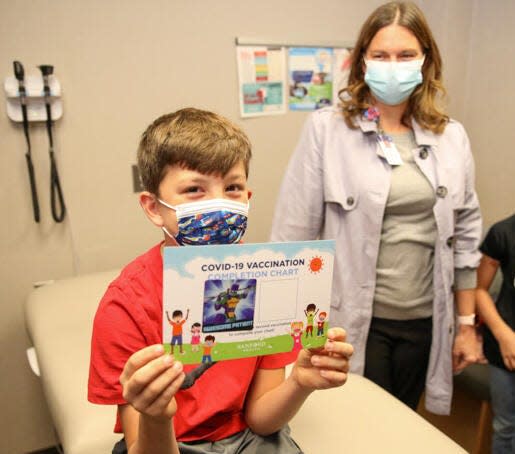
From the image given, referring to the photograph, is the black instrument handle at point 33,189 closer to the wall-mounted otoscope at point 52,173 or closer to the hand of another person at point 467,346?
the wall-mounted otoscope at point 52,173

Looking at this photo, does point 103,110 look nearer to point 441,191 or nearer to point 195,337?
point 441,191

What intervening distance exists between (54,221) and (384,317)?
4.48 feet

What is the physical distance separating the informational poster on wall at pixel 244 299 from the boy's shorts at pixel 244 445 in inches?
11.0

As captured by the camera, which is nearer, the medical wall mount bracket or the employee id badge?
the employee id badge

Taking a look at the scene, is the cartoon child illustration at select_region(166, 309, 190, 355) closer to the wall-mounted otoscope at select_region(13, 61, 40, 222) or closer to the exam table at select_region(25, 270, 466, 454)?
the exam table at select_region(25, 270, 466, 454)

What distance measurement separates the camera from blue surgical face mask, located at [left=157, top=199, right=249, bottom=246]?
815 mm

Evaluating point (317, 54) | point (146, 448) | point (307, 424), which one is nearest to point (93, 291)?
point (307, 424)

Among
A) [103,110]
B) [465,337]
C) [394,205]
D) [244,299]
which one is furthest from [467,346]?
[103,110]

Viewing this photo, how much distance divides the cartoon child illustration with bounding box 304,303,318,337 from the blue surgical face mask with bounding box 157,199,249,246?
0.19 m

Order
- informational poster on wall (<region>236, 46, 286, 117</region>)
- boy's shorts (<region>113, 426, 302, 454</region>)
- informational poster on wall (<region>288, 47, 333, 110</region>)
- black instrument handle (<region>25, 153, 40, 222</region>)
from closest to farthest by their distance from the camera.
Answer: boy's shorts (<region>113, 426, 302, 454</region>), black instrument handle (<region>25, 153, 40, 222</region>), informational poster on wall (<region>236, 46, 286, 117</region>), informational poster on wall (<region>288, 47, 333, 110</region>)

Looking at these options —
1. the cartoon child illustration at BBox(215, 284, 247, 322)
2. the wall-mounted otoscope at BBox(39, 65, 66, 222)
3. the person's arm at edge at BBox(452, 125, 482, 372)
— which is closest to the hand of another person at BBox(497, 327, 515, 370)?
the person's arm at edge at BBox(452, 125, 482, 372)

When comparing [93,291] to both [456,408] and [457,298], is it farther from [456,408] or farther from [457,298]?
[456,408]

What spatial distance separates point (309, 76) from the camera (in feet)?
7.74

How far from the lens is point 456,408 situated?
6.64 feet
